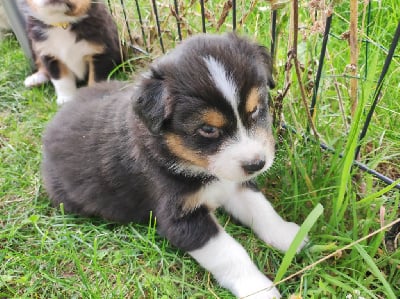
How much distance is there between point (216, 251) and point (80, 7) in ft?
8.74

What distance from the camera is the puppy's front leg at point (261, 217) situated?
2.53 metres

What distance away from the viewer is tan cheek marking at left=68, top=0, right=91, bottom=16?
3.78 meters

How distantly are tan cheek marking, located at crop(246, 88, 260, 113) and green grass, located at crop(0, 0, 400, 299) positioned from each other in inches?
18.2

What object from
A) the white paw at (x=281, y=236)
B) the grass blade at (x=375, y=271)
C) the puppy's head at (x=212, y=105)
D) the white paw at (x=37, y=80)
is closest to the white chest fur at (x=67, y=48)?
the white paw at (x=37, y=80)

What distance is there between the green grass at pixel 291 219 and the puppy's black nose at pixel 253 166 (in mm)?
331

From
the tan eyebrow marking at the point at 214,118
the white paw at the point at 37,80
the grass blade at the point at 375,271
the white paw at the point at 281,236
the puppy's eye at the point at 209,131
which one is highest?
the tan eyebrow marking at the point at 214,118

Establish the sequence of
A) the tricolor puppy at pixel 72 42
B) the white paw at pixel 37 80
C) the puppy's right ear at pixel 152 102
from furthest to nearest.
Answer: the white paw at pixel 37 80, the tricolor puppy at pixel 72 42, the puppy's right ear at pixel 152 102

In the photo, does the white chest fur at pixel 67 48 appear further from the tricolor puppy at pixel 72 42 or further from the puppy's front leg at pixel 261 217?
the puppy's front leg at pixel 261 217

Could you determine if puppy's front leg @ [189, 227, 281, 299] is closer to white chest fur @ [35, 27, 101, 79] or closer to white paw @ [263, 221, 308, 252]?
white paw @ [263, 221, 308, 252]

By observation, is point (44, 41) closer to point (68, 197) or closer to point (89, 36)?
point (89, 36)

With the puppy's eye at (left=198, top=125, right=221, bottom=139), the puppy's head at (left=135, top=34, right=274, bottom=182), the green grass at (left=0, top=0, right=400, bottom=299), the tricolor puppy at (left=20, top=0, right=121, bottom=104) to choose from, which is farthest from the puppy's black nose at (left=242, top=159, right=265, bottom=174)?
the tricolor puppy at (left=20, top=0, right=121, bottom=104)

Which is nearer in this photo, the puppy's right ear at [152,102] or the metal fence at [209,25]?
the puppy's right ear at [152,102]

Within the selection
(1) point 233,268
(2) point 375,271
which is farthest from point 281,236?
(2) point 375,271

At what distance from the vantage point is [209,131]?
6.67ft
